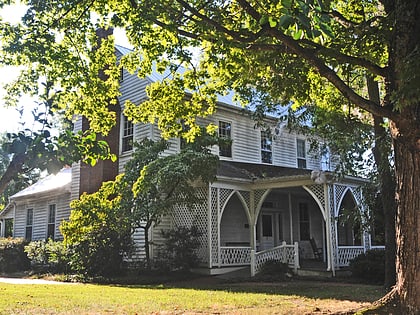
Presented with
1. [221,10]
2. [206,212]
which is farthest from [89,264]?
[221,10]

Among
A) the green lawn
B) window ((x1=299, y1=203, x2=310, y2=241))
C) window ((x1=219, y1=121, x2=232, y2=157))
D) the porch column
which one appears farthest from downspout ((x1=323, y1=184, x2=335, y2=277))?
window ((x1=299, y1=203, x2=310, y2=241))

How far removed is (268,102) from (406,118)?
7980 millimetres

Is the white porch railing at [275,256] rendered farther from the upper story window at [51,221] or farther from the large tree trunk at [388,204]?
the upper story window at [51,221]

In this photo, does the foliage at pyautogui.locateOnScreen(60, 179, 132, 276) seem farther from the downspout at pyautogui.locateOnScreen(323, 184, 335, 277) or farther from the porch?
the downspout at pyautogui.locateOnScreen(323, 184, 335, 277)

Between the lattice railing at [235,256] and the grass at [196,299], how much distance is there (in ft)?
11.1

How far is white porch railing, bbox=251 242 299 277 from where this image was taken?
674 inches

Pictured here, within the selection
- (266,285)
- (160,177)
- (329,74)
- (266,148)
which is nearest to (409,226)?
(329,74)

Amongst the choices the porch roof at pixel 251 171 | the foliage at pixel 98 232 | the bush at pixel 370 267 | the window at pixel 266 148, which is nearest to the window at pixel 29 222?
the foliage at pixel 98 232

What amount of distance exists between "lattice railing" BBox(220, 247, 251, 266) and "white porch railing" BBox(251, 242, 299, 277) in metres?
1.07

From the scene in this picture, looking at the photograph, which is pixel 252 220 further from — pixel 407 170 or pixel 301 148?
pixel 407 170

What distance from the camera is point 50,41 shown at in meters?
10.7

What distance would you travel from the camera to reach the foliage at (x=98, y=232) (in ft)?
52.9

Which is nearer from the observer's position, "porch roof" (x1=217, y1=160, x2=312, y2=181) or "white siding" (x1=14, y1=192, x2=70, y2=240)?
"porch roof" (x1=217, y1=160, x2=312, y2=181)

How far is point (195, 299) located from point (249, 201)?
27.7 feet
